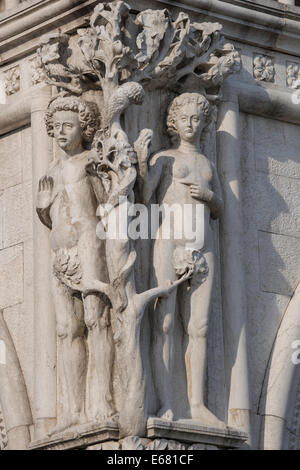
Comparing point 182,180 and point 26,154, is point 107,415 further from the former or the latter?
point 26,154

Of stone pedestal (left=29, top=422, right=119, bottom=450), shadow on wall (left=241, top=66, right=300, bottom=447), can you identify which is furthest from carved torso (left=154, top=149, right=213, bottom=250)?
stone pedestal (left=29, top=422, right=119, bottom=450)

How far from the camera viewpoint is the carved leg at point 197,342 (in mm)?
14781

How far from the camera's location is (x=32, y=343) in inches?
612

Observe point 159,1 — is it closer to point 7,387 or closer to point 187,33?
point 187,33

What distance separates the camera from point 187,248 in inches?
588

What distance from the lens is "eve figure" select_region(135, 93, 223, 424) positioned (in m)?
14.7

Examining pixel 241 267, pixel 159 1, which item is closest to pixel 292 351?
pixel 241 267

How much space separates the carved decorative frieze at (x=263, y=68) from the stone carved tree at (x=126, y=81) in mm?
574

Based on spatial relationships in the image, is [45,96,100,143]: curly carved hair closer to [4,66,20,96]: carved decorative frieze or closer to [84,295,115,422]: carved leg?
[4,66,20,96]: carved decorative frieze

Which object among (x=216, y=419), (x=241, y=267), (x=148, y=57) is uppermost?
(x=148, y=57)

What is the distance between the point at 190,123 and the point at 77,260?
142 cm

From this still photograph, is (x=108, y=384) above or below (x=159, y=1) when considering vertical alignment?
below

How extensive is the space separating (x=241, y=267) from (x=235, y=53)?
67.2 inches

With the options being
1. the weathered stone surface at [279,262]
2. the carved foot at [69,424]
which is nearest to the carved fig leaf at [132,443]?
the carved foot at [69,424]
